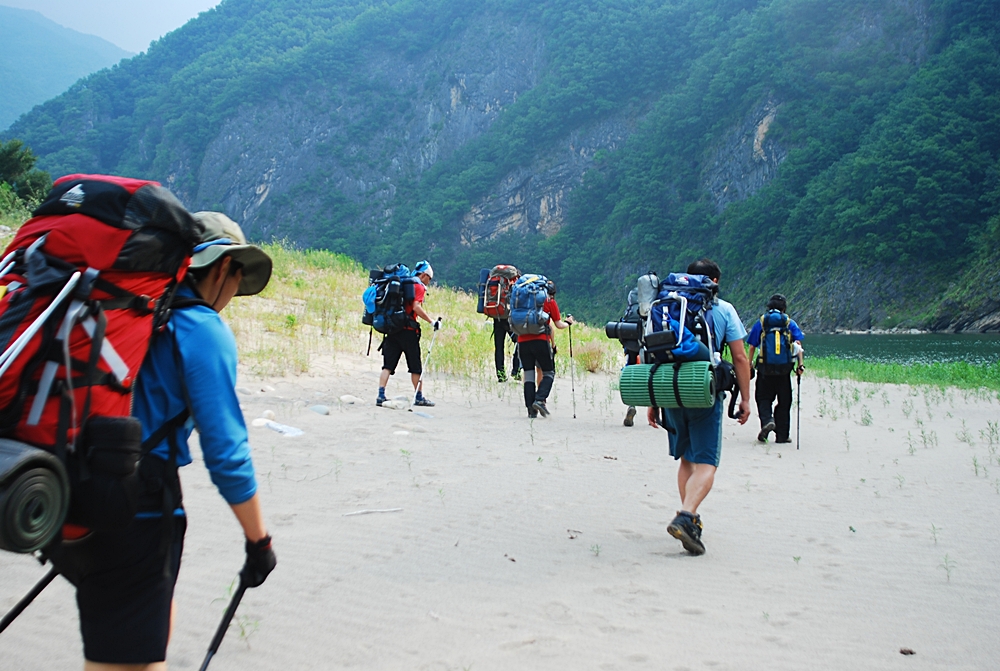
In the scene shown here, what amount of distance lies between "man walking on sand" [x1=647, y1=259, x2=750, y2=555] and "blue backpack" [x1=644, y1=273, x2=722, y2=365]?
0.38 ft

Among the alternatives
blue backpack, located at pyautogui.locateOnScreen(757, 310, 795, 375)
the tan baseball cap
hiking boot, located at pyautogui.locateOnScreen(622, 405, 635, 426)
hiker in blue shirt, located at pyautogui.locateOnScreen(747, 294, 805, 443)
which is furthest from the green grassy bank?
the tan baseball cap

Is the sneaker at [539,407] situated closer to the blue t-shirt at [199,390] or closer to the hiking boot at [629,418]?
the hiking boot at [629,418]

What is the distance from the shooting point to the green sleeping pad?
15.0ft

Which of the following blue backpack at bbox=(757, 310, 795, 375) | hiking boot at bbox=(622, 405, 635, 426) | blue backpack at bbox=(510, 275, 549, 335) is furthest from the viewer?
hiking boot at bbox=(622, 405, 635, 426)

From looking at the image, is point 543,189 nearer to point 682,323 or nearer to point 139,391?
point 682,323

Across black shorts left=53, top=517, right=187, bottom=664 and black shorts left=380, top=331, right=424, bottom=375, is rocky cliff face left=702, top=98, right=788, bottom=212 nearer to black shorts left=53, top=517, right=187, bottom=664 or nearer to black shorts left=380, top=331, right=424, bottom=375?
black shorts left=380, top=331, right=424, bottom=375

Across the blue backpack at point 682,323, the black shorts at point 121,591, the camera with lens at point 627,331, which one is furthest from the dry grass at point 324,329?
the black shorts at point 121,591

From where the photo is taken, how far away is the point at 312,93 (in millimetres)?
142125

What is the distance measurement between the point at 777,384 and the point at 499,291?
4813mm

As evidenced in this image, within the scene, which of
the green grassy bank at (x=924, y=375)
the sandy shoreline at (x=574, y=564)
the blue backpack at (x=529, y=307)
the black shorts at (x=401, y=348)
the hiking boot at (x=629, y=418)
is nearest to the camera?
the sandy shoreline at (x=574, y=564)

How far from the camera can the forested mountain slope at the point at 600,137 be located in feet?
213

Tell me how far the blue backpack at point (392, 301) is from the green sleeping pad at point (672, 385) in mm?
5731

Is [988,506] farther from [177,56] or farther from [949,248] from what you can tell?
[177,56]

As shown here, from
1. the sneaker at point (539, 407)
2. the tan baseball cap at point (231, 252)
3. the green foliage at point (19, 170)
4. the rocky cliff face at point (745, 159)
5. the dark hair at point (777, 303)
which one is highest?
the rocky cliff face at point (745, 159)
